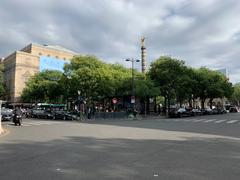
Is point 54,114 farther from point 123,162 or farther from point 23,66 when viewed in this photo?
point 23,66

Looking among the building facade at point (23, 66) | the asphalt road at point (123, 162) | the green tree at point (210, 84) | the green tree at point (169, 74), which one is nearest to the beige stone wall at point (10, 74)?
the building facade at point (23, 66)

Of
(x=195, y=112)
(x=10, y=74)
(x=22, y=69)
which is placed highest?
(x=22, y=69)

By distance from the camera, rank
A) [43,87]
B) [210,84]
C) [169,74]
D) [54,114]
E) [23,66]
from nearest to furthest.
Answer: [54,114], [169,74], [210,84], [43,87], [23,66]

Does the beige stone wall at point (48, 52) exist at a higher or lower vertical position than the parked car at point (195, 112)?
higher

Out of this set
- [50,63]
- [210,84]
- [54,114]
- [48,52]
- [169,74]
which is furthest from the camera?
[48,52]

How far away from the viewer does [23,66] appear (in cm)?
10338

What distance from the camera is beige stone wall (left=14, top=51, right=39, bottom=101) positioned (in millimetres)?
102062

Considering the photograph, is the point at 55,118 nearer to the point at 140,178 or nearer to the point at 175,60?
the point at 175,60

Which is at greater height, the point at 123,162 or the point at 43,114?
the point at 43,114

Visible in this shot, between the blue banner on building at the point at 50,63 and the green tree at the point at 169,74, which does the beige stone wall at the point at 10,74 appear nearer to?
the blue banner on building at the point at 50,63

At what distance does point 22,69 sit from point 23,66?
3.43 ft

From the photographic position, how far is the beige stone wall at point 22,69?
335ft

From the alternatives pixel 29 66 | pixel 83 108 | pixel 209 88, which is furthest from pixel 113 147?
pixel 29 66

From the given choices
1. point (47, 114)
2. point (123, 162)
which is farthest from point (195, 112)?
point (123, 162)
